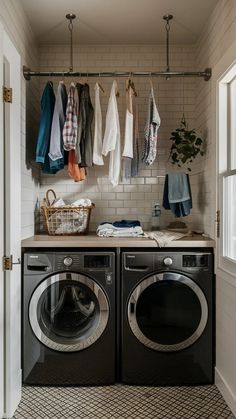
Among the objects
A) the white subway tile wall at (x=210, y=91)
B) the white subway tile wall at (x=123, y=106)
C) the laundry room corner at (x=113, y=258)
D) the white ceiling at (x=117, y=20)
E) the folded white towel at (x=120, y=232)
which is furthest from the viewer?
the white subway tile wall at (x=123, y=106)

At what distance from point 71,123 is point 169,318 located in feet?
4.94

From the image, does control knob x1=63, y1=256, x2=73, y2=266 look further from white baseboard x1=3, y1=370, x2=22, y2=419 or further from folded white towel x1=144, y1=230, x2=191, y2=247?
white baseboard x1=3, y1=370, x2=22, y2=419

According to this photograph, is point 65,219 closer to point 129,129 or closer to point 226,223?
point 129,129

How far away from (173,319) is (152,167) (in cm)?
136

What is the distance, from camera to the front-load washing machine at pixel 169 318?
2398 millimetres

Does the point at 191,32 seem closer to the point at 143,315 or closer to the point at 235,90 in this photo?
the point at 235,90

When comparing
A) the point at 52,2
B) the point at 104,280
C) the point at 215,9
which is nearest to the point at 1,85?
the point at 52,2

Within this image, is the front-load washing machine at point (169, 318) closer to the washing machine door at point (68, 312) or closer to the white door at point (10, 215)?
the washing machine door at point (68, 312)

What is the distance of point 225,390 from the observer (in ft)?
7.33

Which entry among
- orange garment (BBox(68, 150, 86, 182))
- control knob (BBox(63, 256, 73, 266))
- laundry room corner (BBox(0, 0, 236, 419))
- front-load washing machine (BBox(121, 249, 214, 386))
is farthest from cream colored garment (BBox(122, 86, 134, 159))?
control knob (BBox(63, 256, 73, 266))

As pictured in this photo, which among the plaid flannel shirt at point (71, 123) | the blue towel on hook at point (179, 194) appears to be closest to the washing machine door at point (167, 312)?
the blue towel on hook at point (179, 194)

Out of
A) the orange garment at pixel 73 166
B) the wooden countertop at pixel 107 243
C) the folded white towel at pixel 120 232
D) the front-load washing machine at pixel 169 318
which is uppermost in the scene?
the orange garment at pixel 73 166

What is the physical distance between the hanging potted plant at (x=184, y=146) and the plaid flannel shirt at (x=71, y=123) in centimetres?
85

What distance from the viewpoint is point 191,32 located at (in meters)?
2.93
